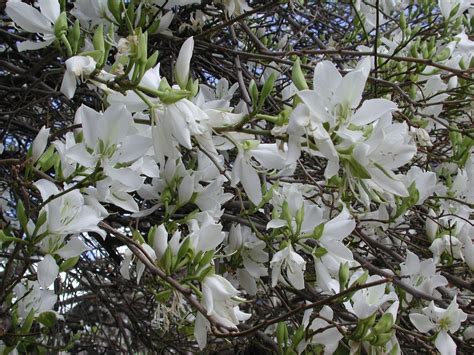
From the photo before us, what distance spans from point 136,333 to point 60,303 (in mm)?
288

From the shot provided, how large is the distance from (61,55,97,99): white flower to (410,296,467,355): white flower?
32.6 inches

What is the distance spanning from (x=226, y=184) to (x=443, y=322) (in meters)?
0.62

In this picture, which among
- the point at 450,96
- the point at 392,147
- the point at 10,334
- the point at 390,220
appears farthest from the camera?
the point at 450,96

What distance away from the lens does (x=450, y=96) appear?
2088 millimetres

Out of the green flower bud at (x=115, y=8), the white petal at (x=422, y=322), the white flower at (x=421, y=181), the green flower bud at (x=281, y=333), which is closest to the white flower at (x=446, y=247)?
the white flower at (x=421, y=181)

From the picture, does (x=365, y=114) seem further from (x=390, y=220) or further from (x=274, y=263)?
(x=390, y=220)

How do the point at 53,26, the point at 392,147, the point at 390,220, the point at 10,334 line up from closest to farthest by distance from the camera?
the point at 392,147 → the point at 53,26 → the point at 10,334 → the point at 390,220

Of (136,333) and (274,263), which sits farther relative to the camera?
(136,333)

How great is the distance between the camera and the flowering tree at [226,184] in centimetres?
94

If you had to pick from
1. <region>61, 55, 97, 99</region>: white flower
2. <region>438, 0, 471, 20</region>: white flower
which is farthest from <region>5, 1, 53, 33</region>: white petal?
<region>438, 0, 471, 20</region>: white flower

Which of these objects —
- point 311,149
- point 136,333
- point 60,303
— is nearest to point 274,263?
point 311,149

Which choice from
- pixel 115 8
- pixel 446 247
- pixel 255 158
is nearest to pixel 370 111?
pixel 255 158

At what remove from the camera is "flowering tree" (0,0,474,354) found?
94 cm

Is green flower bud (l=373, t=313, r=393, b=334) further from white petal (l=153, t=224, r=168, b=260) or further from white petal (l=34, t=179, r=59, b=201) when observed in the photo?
white petal (l=34, t=179, r=59, b=201)
